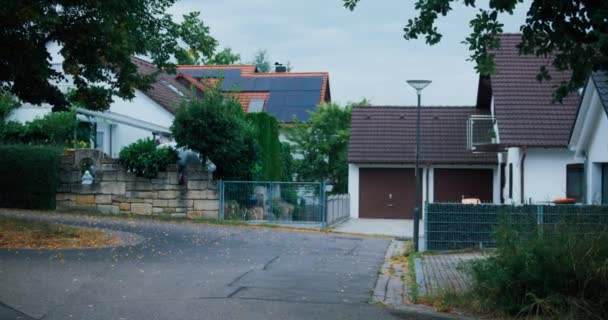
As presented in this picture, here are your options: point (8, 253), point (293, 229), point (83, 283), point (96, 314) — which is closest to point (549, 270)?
point (96, 314)

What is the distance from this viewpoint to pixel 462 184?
36.4 meters

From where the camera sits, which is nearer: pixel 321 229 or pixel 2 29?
pixel 2 29

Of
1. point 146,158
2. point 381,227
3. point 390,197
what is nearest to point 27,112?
point 146,158

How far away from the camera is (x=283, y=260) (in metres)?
16.0

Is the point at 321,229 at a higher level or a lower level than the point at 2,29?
lower

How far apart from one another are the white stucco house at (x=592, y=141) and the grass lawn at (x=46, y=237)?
35.5ft

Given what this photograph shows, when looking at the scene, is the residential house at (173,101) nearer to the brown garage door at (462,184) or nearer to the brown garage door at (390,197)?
the brown garage door at (390,197)

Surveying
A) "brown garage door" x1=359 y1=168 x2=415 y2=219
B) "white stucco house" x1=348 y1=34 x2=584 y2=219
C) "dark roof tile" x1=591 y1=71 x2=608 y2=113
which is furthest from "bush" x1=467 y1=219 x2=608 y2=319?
"brown garage door" x1=359 y1=168 x2=415 y2=219

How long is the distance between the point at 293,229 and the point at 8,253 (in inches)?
456

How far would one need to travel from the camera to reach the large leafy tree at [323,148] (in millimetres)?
42219

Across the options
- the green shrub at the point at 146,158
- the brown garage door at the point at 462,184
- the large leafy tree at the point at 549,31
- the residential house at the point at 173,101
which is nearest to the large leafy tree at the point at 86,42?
the residential house at the point at 173,101

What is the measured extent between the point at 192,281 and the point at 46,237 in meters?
5.32

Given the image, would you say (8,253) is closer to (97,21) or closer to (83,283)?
(83,283)

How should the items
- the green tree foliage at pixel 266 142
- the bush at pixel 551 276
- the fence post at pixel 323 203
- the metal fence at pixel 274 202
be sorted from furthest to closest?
the green tree foliage at pixel 266 142
the fence post at pixel 323 203
the metal fence at pixel 274 202
the bush at pixel 551 276
